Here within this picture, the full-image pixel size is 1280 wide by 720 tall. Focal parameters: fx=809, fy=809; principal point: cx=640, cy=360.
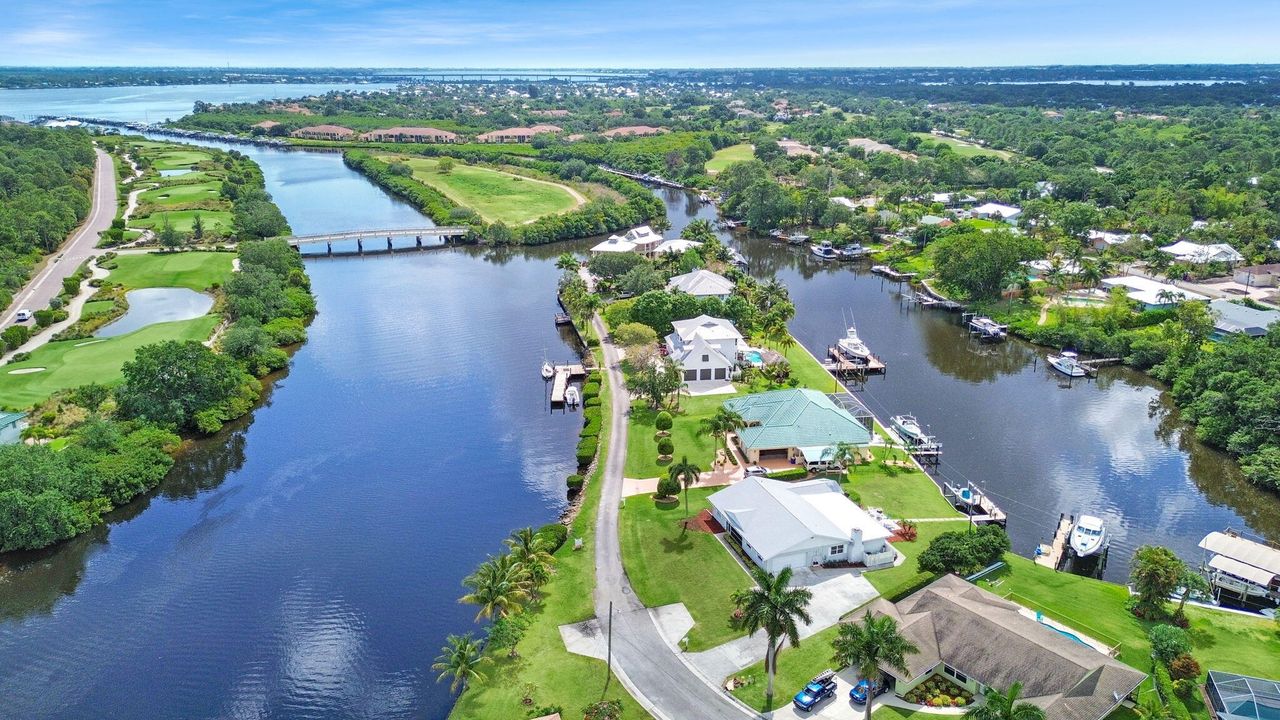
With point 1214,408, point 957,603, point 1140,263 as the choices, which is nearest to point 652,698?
point 957,603

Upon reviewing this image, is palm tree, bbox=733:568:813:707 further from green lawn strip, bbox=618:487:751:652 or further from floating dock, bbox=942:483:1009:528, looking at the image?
floating dock, bbox=942:483:1009:528

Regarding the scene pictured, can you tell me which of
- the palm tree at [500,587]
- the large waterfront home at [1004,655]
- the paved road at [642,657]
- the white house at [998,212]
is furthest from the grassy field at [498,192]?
the large waterfront home at [1004,655]

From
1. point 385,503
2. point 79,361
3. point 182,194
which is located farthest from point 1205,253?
point 182,194

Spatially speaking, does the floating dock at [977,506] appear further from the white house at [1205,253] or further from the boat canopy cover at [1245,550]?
the white house at [1205,253]

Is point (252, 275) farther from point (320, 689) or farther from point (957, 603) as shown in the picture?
point (957, 603)

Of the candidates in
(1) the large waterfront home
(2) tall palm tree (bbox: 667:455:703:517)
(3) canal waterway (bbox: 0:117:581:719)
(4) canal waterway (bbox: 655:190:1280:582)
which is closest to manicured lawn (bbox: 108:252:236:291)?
(3) canal waterway (bbox: 0:117:581:719)

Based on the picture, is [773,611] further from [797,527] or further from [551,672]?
[797,527]
